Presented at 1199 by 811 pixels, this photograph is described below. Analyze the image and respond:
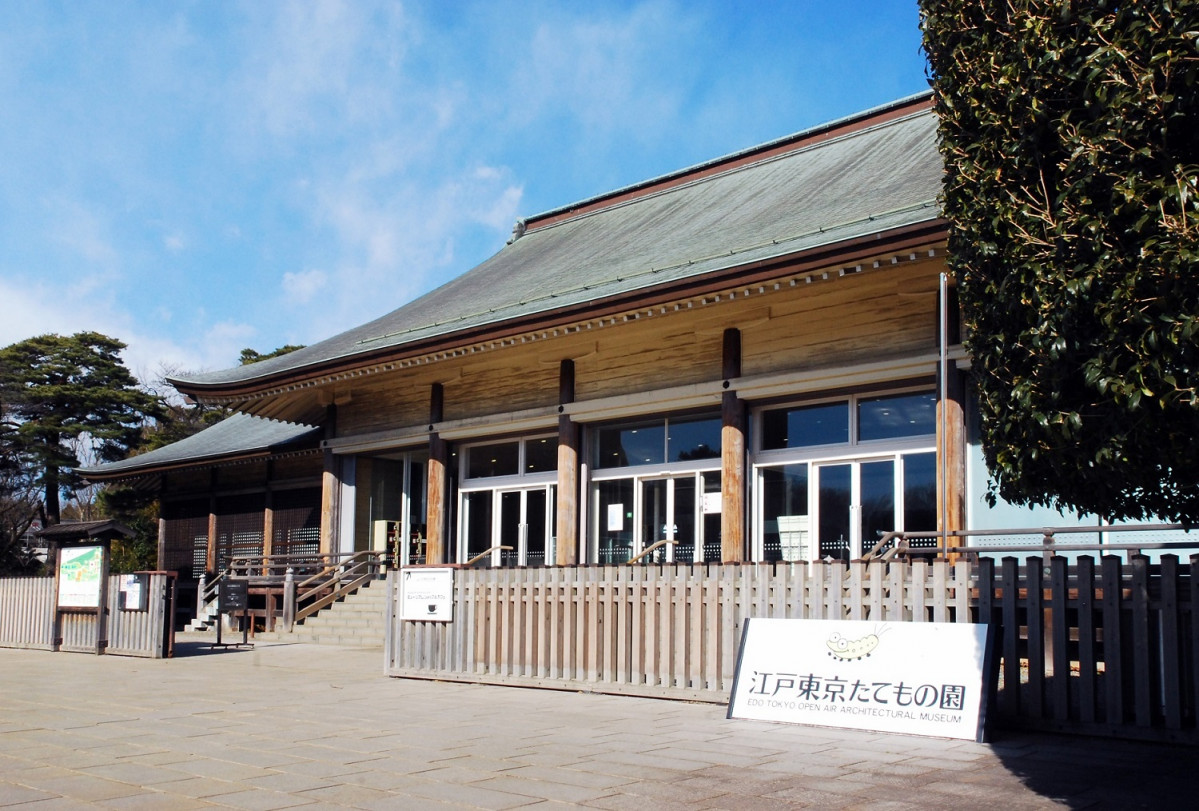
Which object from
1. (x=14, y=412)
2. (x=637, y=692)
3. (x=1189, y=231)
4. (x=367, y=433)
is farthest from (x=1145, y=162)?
(x=14, y=412)

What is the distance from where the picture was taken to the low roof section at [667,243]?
13578 mm

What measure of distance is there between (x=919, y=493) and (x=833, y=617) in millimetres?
5612

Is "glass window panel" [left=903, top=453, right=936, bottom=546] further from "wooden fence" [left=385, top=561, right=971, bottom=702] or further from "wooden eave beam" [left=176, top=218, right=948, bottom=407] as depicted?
"wooden fence" [left=385, top=561, right=971, bottom=702]

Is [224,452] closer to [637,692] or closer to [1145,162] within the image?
[637,692]

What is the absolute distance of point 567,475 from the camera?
56.5ft

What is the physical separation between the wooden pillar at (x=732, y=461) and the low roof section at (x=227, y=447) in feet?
35.0

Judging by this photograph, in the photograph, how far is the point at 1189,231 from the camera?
402 centimetres

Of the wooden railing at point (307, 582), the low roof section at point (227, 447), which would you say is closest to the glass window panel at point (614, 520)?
the wooden railing at point (307, 582)

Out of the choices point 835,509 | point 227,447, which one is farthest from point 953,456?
point 227,447

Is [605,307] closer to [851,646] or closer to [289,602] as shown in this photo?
[851,646]

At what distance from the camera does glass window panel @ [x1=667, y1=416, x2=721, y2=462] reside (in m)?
16.2

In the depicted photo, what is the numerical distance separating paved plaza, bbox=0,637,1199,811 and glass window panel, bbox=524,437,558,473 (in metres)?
8.51

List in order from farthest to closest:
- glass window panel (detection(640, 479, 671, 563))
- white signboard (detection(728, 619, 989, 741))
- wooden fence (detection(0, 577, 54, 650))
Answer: wooden fence (detection(0, 577, 54, 650)) < glass window panel (detection(640, 479, 671, 563)) < white signboard (detection(728, 619, 989, 741))

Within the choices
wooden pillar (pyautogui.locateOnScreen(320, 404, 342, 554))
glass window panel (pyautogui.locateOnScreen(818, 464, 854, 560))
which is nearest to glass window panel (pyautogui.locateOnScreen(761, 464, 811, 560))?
glass window panel (pyautogui.locateOnScreen(818, 464, 854, 560))
